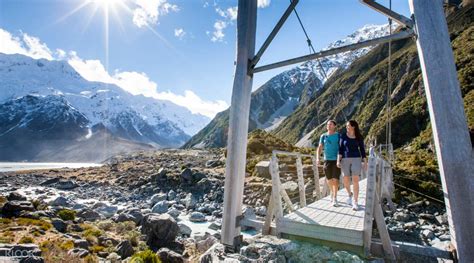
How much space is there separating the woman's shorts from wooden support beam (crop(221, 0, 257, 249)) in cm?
222

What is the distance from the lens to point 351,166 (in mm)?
5613

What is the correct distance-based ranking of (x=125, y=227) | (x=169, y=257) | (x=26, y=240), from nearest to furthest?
1. (x=169, y=257)
2. (x=26, y=240)
3. (x=125, y=227)

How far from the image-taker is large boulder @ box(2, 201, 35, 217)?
13195 millimetres

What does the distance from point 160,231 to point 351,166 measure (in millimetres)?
6640

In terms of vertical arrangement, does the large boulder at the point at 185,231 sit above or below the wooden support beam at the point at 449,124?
below

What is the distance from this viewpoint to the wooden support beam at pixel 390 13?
3.64 meters

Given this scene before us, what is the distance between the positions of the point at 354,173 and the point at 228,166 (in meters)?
2.55

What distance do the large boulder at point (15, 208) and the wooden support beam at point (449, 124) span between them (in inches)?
637

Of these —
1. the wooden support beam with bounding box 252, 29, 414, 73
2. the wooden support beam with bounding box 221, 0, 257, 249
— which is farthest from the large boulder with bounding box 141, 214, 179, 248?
the wooden support beam with bounding box 252, 29, 414, 73

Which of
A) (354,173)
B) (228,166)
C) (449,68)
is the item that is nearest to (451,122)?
(449,68)

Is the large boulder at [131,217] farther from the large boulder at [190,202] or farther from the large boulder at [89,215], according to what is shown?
the large boulder at [190,202]

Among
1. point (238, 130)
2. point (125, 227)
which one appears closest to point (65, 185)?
point (125, 227)

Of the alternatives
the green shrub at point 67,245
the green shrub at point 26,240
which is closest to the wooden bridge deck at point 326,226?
the green shrub at point 67,245

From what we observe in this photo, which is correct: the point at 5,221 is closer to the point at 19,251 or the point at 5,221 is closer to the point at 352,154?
the point at 19,251
